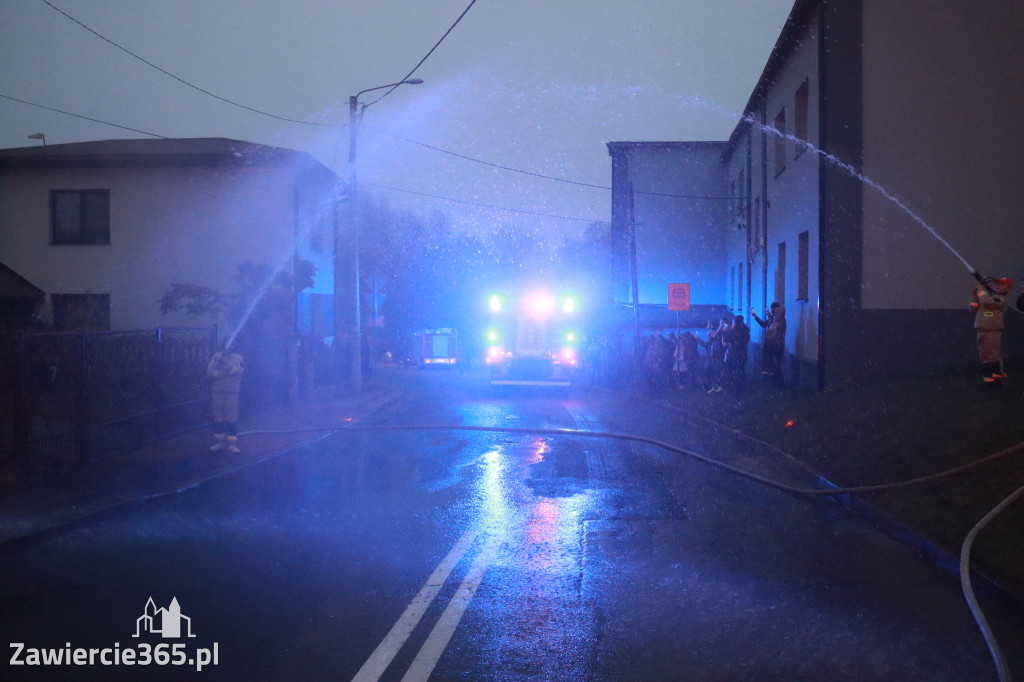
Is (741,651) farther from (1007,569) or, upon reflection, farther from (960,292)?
(960,292)

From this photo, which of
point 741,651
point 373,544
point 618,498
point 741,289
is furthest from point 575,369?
point 741,651

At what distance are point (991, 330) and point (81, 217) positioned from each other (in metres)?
25.5

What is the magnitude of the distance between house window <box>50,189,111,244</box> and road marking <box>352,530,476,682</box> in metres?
23.8

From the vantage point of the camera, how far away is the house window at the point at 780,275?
74.6 feet

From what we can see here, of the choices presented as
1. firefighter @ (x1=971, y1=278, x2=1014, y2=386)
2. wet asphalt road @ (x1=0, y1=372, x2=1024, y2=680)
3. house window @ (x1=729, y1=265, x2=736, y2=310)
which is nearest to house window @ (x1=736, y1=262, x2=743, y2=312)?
house window @ (x1=729, y1=265, x2=736, y2=310)

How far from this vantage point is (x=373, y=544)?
24.0 feet

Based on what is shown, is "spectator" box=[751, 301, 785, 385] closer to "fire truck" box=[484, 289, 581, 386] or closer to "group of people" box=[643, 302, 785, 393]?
"group of people" box=[643, 302, 785, 393]

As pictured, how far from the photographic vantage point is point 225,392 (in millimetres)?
12852

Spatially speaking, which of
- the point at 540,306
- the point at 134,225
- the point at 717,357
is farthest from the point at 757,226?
the point at 134,225

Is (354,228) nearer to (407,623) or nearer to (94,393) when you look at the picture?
(94,393)

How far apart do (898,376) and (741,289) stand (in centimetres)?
1704

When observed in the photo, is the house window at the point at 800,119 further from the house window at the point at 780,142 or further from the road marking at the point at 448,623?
the road marking at the point at 448,623

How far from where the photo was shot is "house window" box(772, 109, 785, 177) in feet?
73.2

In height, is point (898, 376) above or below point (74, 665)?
above
